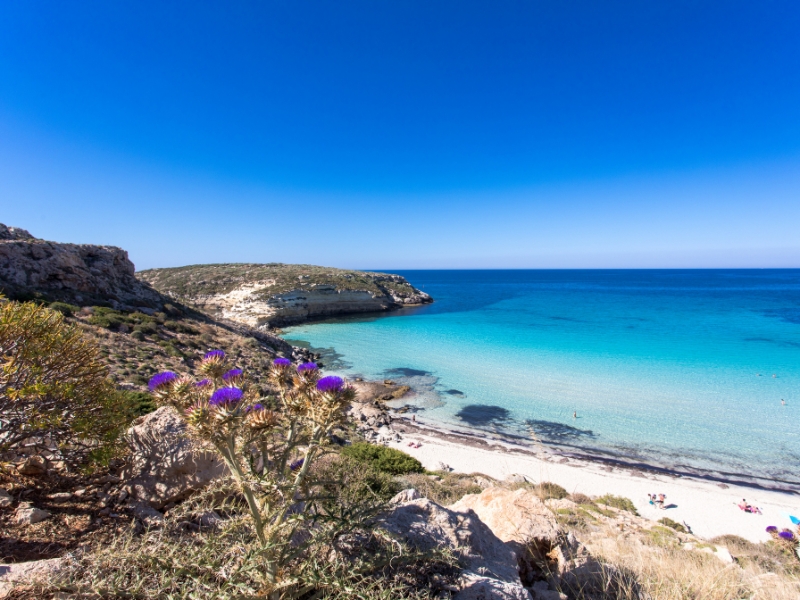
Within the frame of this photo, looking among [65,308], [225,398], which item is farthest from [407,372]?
[225,398]

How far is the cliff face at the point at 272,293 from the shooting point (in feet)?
166

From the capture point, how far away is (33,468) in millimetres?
4035

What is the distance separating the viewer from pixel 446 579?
7.98ft

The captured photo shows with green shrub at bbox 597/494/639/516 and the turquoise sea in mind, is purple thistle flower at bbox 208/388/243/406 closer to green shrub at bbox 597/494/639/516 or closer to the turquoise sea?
green shrub at bbox 597/494/639/516

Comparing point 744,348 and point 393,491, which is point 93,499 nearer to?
point 393,491

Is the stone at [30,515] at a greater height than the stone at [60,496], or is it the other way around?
the stone at [30,515]

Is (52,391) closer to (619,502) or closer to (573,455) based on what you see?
(619,502)

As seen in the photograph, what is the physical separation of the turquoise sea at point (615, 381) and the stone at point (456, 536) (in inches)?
581

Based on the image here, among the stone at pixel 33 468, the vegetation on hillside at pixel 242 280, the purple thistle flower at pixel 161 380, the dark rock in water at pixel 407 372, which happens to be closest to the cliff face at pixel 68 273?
the dark rock in water at pixel 407 372

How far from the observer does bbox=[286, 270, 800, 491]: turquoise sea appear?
15812 mm

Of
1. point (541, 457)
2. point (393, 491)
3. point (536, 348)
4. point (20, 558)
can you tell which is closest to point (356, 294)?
point (536, 348)

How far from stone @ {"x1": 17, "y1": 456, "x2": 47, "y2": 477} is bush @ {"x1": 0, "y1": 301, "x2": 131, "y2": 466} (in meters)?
0.21

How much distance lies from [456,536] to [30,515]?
4004mm

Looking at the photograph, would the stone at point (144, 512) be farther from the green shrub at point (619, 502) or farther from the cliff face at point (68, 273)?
the cliff face at point (68, 273)
